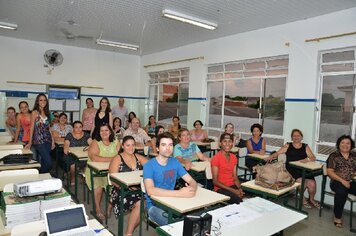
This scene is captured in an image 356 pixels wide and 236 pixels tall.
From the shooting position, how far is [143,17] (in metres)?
5.54

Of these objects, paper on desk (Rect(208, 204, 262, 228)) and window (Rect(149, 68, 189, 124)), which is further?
window (Rect(149, 68, 189, 124))

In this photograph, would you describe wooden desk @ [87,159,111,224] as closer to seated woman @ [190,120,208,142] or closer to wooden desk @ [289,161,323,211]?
wooden desk @ [289,161,323,211]

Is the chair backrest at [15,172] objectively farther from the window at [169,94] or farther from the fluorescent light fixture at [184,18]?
the window at [169,94]

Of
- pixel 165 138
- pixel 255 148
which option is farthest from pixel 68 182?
pixel 255 148

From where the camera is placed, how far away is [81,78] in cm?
881

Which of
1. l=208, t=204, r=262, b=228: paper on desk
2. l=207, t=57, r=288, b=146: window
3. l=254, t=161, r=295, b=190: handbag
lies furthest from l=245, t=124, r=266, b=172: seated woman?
l=208, t=204, r=262, b=228: paper on desk

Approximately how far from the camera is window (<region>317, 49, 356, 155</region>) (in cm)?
471

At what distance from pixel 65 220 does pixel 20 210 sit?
0.45 metres

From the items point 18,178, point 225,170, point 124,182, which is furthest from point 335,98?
point 18,178

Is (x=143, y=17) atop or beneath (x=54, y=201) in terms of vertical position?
atop

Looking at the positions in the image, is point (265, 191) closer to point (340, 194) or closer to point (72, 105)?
point (340, 194)

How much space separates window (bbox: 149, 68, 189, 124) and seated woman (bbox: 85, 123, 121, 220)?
4191 mm

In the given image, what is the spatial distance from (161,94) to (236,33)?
Result: 11.6ft

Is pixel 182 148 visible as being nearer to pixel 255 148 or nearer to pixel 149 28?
pixel 255 148
